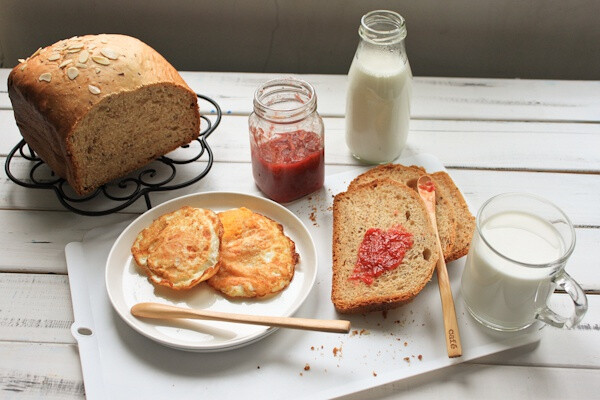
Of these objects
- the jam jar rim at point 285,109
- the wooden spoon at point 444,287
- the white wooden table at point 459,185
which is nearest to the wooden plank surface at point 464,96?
the white wooden table at point 459,185

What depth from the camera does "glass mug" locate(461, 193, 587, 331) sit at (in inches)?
52.8

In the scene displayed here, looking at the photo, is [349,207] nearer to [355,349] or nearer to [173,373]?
[355,349]

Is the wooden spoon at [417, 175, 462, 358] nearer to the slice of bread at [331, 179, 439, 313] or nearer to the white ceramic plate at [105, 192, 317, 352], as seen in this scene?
the slice of bread at [331, 179, 439, 313]

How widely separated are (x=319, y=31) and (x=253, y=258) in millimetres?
1393

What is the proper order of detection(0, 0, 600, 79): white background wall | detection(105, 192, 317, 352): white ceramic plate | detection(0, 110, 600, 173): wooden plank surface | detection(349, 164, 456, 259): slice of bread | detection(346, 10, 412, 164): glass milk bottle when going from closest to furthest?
detection(105, 192, 317, 352): white ceramic plate → detection(349, 164, 456, 259): slice of bread → detection(346, 10, 412, 164): glass milk bottle → detection(0, 110, 600, 173): wooden plank surface → detection(0, 0, 600, 79): white background wall

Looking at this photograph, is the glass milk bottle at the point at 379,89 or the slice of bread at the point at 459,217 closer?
the slice of bread at the point at 459,217

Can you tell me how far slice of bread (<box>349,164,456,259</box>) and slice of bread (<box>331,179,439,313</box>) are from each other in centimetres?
5

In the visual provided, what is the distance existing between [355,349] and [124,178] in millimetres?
1004

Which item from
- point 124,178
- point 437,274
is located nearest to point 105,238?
point 124,178

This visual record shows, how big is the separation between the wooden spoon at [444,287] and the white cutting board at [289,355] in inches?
1.7

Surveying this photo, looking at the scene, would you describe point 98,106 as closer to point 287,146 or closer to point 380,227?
point 287,146

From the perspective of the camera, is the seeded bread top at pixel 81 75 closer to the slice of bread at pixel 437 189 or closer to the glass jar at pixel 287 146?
the glass jar at pixel 287 146

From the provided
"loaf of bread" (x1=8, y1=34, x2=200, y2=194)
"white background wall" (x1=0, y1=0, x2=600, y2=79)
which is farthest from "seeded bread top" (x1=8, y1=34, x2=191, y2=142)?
"white background wall" (x1=0, y1=0, x2=600, y2=79)

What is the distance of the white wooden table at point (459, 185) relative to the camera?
1431 millimetres
